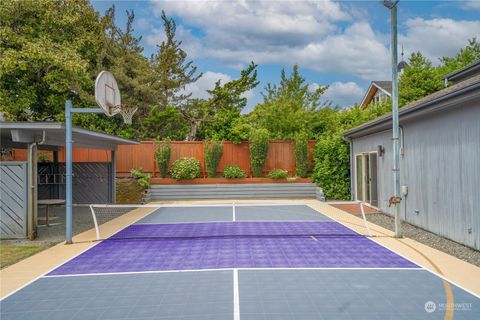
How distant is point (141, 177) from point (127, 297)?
14.6m

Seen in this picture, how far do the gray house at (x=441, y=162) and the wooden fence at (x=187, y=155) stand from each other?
294 inches

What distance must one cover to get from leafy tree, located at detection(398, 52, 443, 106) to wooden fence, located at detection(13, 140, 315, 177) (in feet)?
24.4

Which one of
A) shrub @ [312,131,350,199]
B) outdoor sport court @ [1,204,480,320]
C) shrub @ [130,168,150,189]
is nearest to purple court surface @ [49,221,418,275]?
outdoor sport court @ [1,204,480,320]

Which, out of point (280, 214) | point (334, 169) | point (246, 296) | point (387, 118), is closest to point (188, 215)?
point (280, 214)

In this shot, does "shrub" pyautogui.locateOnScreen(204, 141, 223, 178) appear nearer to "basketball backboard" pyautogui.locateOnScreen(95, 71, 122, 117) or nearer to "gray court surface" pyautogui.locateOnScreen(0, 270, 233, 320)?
"basketball backboard" pyautogui.locateOnScreen(95, 71, 122, 117)

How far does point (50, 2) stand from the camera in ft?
59.6

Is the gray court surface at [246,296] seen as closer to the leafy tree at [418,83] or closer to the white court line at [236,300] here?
the white court line at [236,300]

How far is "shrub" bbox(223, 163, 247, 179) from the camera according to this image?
65.2ft

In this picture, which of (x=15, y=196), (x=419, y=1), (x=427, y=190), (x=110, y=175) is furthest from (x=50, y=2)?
(x=427, y=190)

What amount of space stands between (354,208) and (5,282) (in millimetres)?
12148

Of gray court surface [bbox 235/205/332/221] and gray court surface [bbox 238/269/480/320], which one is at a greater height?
gray court surface [bbox 235/205/332/221]

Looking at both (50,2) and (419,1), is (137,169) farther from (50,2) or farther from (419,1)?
(419,1)

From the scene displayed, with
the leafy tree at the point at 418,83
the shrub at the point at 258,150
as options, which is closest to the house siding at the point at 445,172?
the shrub at the point at 258,150

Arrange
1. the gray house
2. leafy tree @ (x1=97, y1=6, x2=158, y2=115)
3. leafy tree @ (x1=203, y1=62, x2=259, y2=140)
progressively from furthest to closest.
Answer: leafy tree @ (x1=203, y1=62, x2=259, y2=140) → leafy tree @ (x1=97, y1=6, x2=158, y2=115) → the gray house
